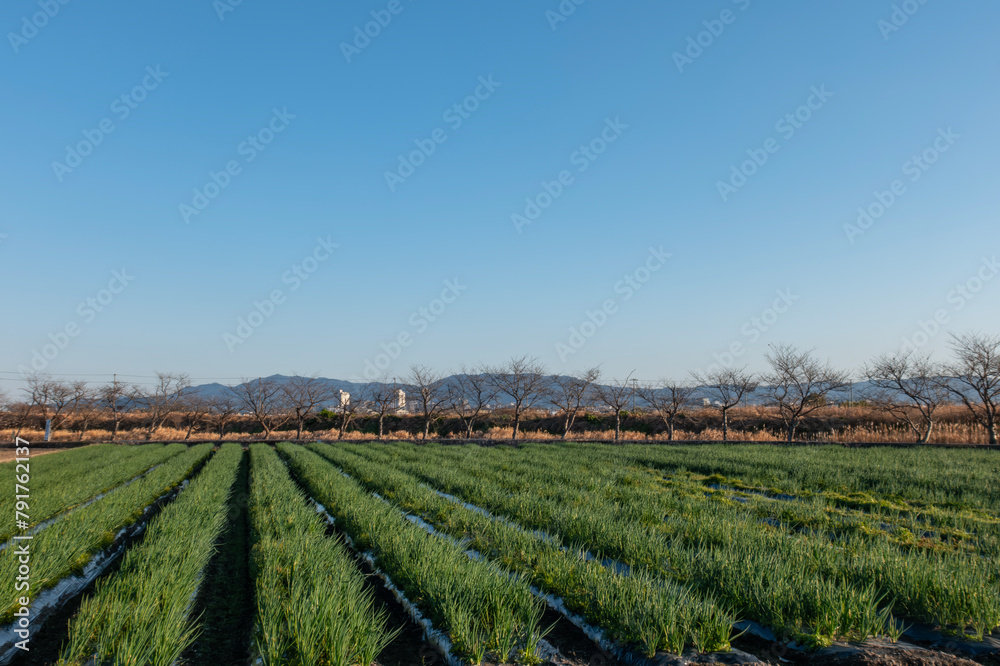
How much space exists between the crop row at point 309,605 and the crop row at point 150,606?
0.55 metres

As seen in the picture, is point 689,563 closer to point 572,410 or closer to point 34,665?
point 34,665

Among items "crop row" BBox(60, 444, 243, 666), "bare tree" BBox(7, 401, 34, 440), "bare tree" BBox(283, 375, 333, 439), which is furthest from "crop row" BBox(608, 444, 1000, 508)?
"bare tree" BBox(7, 401, 34, 440)

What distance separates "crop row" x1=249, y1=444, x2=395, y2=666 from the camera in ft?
10.1

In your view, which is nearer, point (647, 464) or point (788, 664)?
point (788, 664)

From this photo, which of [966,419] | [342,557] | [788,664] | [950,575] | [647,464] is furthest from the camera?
[966,419]

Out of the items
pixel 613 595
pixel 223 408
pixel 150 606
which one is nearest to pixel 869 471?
pixel 613 595

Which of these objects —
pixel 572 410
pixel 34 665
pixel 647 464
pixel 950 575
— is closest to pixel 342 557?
pixel 34 665

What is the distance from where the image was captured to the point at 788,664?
10.2 feet

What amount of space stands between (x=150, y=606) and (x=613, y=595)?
3397 mm

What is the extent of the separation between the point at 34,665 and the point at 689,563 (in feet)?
17.5

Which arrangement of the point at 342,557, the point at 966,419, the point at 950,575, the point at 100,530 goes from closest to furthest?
the point at 950,575, the point at 342,557, the point at 100,530, the point at 966,419

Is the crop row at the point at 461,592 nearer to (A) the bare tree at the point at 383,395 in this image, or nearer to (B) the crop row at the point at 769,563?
(B) the crop row at the point at 769,563

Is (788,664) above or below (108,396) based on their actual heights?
below

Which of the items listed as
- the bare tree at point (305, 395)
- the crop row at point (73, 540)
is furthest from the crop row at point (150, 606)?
the bare tree at point (305, 395)
